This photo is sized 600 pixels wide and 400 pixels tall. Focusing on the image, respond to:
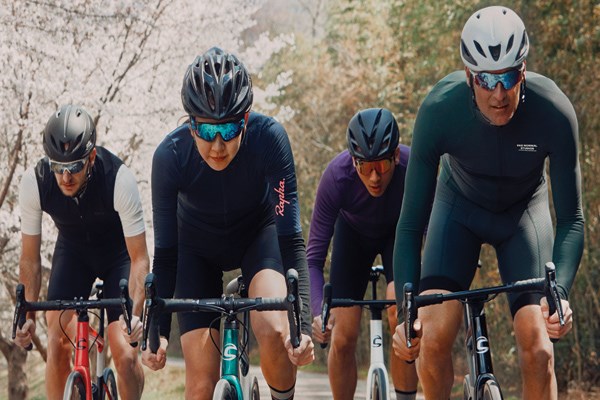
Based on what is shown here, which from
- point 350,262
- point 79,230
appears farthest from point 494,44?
point 79,230

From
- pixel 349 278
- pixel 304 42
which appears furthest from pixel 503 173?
pixel 304 42

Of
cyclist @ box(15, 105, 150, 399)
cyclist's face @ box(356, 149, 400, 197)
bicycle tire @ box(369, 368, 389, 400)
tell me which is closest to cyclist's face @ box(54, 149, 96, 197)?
cyclist @ box(15, 105, 150, 399)

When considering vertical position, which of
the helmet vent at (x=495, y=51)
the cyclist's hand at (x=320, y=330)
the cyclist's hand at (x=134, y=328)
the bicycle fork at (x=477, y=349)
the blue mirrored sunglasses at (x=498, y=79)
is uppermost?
the helmet vent at (x=495, y=51)

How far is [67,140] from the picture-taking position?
23.4ft

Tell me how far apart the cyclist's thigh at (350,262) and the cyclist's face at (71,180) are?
78.7 inches

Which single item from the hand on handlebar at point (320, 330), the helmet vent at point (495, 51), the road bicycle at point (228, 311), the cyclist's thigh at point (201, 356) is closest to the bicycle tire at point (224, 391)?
the road bicycle at point (228, 311)

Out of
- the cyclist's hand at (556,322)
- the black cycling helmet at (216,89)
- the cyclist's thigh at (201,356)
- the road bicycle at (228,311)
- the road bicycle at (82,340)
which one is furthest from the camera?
the road bicycle at (82,340)

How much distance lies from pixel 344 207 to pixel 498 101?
270 cm

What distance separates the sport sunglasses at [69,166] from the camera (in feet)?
23.5

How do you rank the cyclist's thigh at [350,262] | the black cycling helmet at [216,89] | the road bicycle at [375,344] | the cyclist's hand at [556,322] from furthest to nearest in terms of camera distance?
the cyclist's thigh at [350,262] < the road bicycle at [375,344] < the black cycling helmet at [216,89] < the cyclist's hand at [556,322]

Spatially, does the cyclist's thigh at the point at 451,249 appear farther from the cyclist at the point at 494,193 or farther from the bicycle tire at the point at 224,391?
the bicycle tire at the point at 224,391

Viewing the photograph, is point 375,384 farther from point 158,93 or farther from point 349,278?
point 158,93

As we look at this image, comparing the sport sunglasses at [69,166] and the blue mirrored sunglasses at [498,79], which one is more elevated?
the sport sunglasses at [69,166]

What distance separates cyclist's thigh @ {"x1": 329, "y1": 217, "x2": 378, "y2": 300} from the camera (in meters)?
8.24
